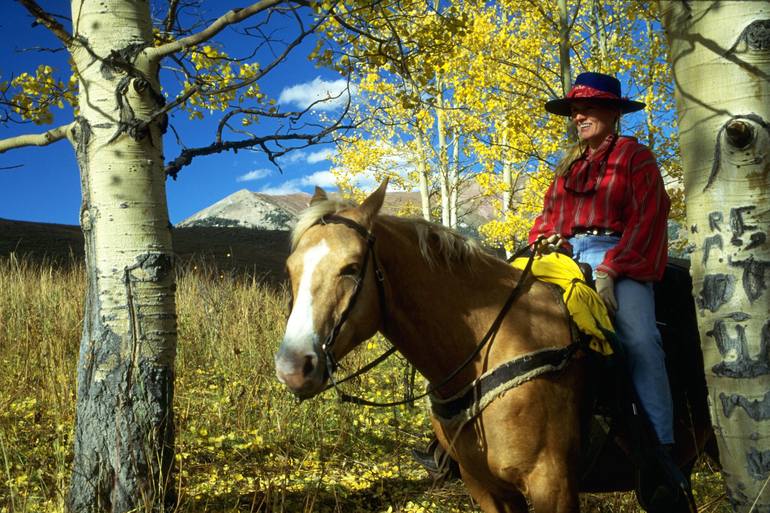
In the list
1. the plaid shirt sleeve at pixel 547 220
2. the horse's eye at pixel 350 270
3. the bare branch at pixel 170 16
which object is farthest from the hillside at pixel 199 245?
the horse's eye at pixel 350 270

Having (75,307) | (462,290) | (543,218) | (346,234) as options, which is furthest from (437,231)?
(75,307)

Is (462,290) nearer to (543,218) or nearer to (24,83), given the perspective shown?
(543,218)

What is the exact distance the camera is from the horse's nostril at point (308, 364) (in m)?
2.14

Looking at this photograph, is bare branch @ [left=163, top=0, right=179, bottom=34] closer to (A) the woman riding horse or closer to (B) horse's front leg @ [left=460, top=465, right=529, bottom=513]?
(A) the woman riding horse

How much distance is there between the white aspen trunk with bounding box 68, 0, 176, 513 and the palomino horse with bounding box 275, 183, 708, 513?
122 centimetres

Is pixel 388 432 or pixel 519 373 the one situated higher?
pixel 519 373

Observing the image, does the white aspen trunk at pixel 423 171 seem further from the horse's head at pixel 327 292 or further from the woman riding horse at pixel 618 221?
the horse's head at pixel 327 292

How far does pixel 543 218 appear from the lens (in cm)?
341

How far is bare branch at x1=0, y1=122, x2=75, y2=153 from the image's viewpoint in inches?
139

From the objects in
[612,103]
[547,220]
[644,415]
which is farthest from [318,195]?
[644,415]

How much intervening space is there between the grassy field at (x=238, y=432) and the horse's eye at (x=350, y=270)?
1141mm

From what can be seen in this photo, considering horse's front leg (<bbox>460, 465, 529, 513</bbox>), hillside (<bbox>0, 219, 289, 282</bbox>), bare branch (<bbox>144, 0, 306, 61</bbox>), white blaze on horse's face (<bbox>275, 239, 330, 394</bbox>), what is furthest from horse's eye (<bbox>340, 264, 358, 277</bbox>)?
hillside (<bbox>0, 219, 289, 282</bbox>)

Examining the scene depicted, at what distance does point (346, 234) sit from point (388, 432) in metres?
3.78

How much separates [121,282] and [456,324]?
1.92m
